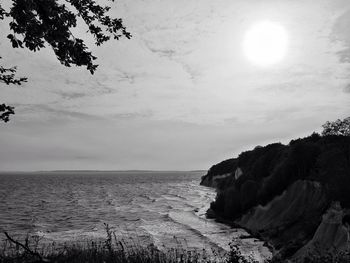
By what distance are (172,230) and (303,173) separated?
1390 cm

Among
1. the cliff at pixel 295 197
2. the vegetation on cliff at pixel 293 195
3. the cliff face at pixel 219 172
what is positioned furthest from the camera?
the cliff face at pixel 219 172

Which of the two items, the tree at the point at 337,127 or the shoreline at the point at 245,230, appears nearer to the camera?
the shoreline at the point at 245,230

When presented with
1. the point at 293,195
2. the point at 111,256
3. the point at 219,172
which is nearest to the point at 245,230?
the point at 293,195

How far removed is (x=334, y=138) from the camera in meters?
45.8

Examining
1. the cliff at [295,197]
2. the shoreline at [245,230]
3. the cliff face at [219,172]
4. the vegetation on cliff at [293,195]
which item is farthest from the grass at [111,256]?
the cliff face at [219,172]

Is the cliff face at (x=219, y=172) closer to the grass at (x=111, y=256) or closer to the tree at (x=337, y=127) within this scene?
the tree at (x=337, y=127)

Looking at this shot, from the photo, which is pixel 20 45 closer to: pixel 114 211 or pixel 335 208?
pixel 335 208

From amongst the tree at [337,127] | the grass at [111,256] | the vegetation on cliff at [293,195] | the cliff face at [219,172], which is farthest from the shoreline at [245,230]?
the cliff face at [219,172]

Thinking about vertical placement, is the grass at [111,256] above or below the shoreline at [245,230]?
above

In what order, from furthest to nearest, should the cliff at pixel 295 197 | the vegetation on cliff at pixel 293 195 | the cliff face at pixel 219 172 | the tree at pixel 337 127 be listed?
1. the cliff face at pixel 219 172
2. the tree at pixel 337 127
3. the vegetation on cliff at pixel 293 195
4. the cliff at pixel 295 197

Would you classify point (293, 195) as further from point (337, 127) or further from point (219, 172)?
point (219, 172)

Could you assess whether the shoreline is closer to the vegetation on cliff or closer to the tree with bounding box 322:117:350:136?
the vegetation on cliff

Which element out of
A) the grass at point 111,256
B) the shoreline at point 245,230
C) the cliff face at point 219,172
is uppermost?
the cliff face at point 219,172

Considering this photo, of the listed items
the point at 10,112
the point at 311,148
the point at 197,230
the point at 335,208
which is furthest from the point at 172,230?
the point at 10,112
